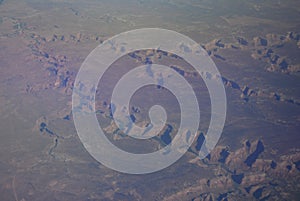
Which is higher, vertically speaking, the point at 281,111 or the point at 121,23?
the point at 121,23

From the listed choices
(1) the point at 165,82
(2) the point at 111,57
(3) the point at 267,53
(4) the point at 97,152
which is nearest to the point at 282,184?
(4) the point at 97,152

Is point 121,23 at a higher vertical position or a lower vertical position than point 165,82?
higher

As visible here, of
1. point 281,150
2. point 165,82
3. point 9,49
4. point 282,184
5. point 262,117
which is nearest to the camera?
point 282,184

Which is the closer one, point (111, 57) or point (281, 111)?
point (281, 111)

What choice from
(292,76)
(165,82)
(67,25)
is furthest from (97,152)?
(67,25)

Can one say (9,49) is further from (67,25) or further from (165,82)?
(165,82)

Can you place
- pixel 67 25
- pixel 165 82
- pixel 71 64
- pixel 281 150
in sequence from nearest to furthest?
pixel 281 150 < pixel 165 82 < pixel 71 64 < pixel 67 25

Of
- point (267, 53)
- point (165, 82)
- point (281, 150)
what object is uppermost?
point (267, 53)

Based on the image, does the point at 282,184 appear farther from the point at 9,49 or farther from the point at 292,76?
the point at 9,49

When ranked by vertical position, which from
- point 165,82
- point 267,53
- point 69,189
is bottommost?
point 69,189
